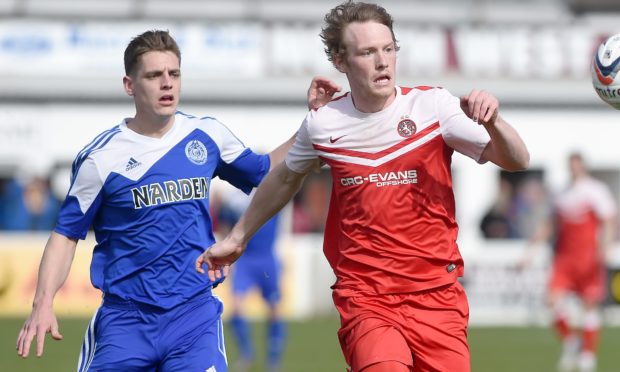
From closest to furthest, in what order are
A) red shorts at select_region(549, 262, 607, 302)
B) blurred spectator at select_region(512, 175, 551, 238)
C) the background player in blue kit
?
1. the background player in blue kit
2. red shorts at select_region(549, 262, 607, 302)
3. blurred spectator at select_region(512, 175, 551, 238)

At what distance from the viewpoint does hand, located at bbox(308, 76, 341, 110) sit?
20.4ft

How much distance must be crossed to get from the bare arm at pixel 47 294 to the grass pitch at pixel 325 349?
617cm

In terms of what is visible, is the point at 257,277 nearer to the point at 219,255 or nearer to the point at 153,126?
the point at 153,126

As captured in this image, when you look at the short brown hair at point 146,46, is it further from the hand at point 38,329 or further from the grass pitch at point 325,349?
the grass pitch at point 325,349

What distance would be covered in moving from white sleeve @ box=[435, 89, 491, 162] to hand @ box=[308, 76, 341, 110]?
1.91 feet

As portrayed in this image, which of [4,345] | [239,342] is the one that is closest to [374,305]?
[239,342]

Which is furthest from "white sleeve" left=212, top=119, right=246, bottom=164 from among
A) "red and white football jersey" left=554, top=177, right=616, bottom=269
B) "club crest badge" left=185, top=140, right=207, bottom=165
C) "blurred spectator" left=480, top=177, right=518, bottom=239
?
"blurred spectator" left=480, top=177, right=518, bottom=239

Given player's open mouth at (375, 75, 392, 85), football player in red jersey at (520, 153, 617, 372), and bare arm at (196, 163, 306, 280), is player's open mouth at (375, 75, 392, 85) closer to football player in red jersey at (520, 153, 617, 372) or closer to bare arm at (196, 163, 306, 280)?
bare arm at (196, 163, 306, 280)

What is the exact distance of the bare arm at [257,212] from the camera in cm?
612

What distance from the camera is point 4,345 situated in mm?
14734

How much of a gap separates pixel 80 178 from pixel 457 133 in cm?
188

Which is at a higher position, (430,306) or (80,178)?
(80,178)

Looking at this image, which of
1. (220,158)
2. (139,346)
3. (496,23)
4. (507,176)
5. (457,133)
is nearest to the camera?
(457,133)

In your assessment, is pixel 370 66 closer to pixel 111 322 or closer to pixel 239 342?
pixel 111 322
